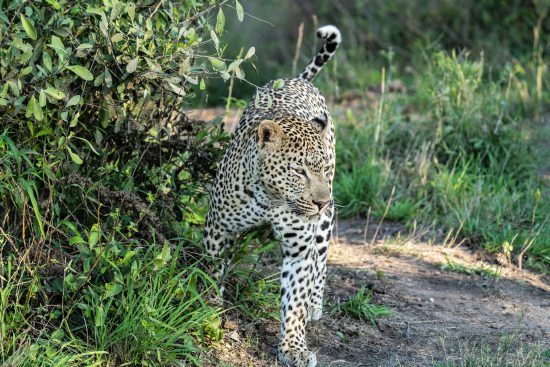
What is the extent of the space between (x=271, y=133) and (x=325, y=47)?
1.74 metres

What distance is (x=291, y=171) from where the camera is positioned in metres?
5.91

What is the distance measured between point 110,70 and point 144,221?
3.33 ft

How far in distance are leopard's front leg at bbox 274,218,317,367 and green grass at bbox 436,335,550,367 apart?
92 centimetres

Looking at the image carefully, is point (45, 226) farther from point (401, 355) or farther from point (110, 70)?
point (401, 355)

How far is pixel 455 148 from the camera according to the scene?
948 centimetres

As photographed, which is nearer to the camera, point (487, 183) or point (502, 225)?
point (502, 225)

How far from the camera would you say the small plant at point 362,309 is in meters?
6.87

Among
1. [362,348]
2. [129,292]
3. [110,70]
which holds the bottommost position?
[362,348]

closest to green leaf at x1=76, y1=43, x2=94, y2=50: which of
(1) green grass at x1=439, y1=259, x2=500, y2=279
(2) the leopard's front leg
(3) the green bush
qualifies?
(3) the green bush

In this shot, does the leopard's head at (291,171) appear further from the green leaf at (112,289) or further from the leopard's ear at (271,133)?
the green leaf at (112,289)

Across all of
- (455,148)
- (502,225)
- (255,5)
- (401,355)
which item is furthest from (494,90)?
(255,5)

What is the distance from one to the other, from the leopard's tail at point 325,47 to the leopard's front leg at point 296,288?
1.85m

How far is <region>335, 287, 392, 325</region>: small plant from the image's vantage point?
687cm

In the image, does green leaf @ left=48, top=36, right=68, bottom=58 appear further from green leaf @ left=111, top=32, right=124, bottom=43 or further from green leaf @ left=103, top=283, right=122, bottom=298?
green leaf @ left=103, top=283, right=122, bottom=298
